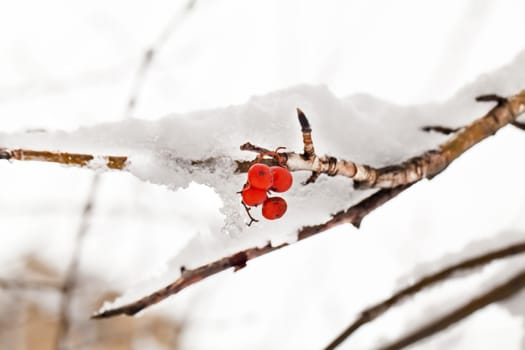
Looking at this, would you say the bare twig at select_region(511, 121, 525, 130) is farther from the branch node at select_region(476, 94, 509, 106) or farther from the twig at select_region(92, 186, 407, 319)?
the twig at select_region(92, 186, 407, 319)

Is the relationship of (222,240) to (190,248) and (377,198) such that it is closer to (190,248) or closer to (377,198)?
(190,248)

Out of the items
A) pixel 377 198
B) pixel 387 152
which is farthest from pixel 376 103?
pixel 377 198

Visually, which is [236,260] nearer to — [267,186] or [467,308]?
[267,186]

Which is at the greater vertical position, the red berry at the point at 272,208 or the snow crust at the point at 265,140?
the snow crust at the point at 265,140

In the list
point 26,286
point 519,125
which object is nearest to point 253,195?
point 519,125

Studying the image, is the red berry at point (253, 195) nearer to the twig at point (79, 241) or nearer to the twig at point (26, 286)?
the twig at point (79, 241)

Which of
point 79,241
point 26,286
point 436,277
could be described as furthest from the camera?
point 26,286

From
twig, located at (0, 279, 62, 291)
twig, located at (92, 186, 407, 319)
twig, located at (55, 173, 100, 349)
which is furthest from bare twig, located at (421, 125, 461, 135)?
twig, located at (0, 279, 62, 291)

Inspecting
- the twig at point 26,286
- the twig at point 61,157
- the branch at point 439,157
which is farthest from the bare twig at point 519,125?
the twig at point 26,286
